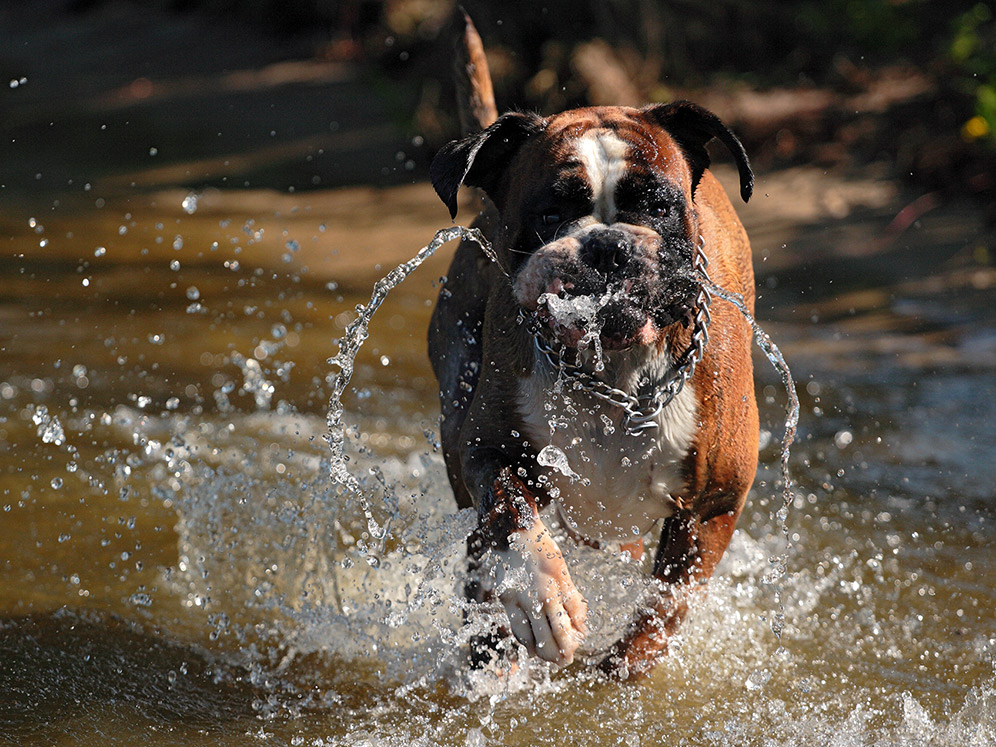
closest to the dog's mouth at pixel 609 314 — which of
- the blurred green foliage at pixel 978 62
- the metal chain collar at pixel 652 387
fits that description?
the metal chain collar at pixel 652 387

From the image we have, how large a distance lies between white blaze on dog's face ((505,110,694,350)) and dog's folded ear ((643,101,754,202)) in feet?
0.58

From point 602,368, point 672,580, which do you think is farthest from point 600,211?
point 672,580

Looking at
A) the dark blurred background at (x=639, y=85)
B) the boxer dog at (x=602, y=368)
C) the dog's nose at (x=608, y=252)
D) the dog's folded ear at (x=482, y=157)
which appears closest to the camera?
the dog's nose at (x=608, y=252)

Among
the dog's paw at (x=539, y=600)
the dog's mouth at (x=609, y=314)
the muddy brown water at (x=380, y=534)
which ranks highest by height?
the dog's mouth at (x=609, y=314)

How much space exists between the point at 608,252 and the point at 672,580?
1.22 meters

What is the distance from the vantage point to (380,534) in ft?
14.5

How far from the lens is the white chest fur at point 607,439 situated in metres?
3.26

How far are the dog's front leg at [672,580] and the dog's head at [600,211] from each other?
A: 72 centimetres

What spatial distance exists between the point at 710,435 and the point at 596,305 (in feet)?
2.04

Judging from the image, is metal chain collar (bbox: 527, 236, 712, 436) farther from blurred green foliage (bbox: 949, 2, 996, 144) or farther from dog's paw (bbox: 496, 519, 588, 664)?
blurred green foliage (bbox: 949, 2, 996, 144)

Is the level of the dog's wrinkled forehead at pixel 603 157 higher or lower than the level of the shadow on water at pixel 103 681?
higher

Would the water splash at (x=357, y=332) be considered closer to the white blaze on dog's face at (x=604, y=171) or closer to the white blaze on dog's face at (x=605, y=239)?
the white blaze on dog's face at (x=605, y=239)

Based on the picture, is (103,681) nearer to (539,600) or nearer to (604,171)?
(539,600)

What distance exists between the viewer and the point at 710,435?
130 inches
